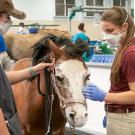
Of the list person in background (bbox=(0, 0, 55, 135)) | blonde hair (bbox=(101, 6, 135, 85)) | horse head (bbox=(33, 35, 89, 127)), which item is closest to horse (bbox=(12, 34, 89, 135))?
horse head (bbox=(33, 35, 89, 127))

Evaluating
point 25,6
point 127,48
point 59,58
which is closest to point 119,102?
point 127,48

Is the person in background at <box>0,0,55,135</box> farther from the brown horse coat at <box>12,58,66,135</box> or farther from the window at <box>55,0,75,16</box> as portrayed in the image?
the window at <box>55,0,75,16</box>

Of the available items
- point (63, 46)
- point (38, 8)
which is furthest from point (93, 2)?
point (63, 46)

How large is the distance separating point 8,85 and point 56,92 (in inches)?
33.6

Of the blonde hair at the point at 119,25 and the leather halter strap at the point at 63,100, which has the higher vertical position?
the blonde hair at the point at 119,25

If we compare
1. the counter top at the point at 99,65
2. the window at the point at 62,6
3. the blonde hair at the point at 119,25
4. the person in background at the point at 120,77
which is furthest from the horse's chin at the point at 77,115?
the window at the point at 62,6

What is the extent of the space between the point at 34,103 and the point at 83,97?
50 cm

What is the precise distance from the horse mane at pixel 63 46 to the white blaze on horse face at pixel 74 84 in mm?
88

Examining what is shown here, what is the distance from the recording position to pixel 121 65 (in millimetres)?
2119

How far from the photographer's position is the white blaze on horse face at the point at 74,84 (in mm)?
2106

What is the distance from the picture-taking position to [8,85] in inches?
60.0

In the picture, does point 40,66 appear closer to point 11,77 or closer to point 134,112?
point 11,77

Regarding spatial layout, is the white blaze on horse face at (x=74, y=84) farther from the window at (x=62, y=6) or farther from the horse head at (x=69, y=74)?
the window at (x=62, y=6)

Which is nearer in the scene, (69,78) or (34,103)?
(69,78)
